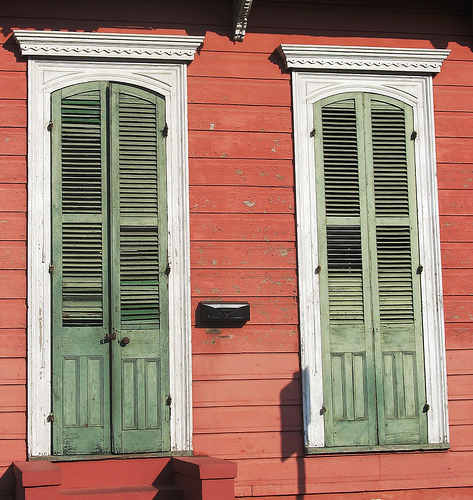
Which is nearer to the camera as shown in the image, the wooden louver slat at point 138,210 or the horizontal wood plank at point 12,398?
the horizontal wood plank at point 12,398

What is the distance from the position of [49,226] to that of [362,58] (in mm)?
3040

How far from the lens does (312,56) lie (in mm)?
7457

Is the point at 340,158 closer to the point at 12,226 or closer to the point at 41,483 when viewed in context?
the point at 12,226

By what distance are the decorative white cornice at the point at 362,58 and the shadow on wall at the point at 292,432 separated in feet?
8.69

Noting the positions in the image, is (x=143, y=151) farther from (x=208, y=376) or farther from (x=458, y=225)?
(x=458, y=225)

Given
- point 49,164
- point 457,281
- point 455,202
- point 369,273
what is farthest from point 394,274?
point 49,164

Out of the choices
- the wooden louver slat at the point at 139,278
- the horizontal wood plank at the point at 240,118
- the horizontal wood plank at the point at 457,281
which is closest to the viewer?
the wooden louver slat at the point at 139,278

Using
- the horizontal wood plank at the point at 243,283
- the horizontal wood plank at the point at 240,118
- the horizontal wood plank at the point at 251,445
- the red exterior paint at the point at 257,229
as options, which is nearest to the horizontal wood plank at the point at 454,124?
the red exterior paint at the point at 257,229

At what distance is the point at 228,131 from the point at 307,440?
2.63 metres

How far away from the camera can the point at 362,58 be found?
754 centimetres

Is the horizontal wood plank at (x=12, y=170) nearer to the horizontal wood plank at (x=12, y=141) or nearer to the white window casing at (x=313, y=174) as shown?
the horizontal wood plank at (x=12, y=141)

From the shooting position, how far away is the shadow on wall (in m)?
6.98

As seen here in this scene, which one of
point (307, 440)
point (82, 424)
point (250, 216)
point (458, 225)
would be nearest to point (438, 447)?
point (307, 440)

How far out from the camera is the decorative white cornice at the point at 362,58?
7426 mm
